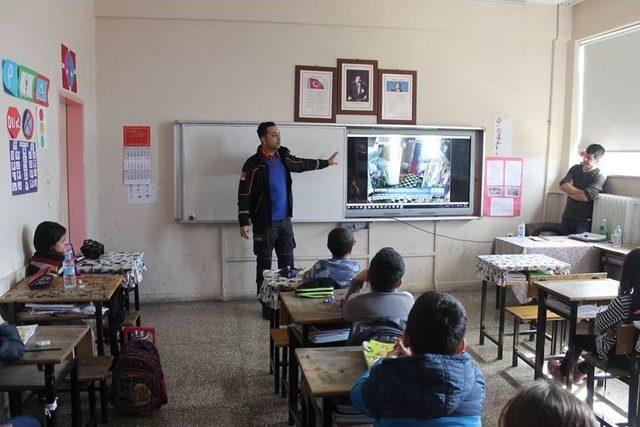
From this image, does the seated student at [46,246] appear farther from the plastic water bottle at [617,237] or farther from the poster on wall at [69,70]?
the plastic water bottle at [617,237]

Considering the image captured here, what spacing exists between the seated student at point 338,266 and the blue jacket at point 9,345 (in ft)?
4.73

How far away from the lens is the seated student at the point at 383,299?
2289 mm

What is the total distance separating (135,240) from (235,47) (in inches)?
80.6

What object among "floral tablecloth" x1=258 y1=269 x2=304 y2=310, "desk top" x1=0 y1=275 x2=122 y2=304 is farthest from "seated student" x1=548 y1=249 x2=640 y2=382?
"desk top" x1=0 y1=275 x2=122 y2=304

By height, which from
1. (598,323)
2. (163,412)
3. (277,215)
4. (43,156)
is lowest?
(163,412)

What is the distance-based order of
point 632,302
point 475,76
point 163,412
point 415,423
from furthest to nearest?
point 475,76 → point 163,412 → point 632,302 → point 415,423

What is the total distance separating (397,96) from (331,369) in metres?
4.04

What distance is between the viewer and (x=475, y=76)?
5.73m

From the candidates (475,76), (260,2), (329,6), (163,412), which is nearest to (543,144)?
(475,76)

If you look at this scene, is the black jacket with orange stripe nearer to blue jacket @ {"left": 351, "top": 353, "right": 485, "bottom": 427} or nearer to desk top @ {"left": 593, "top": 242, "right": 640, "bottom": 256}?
desk top @ {"left": 593, "top": 242, "right": 640, "bottom": 256}

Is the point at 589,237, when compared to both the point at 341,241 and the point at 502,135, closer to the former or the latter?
the point at 502,135

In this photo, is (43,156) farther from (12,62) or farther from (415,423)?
(415,423)

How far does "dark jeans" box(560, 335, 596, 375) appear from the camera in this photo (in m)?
2.94

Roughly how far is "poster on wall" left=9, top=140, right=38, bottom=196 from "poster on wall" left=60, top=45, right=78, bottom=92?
35.0 inches
